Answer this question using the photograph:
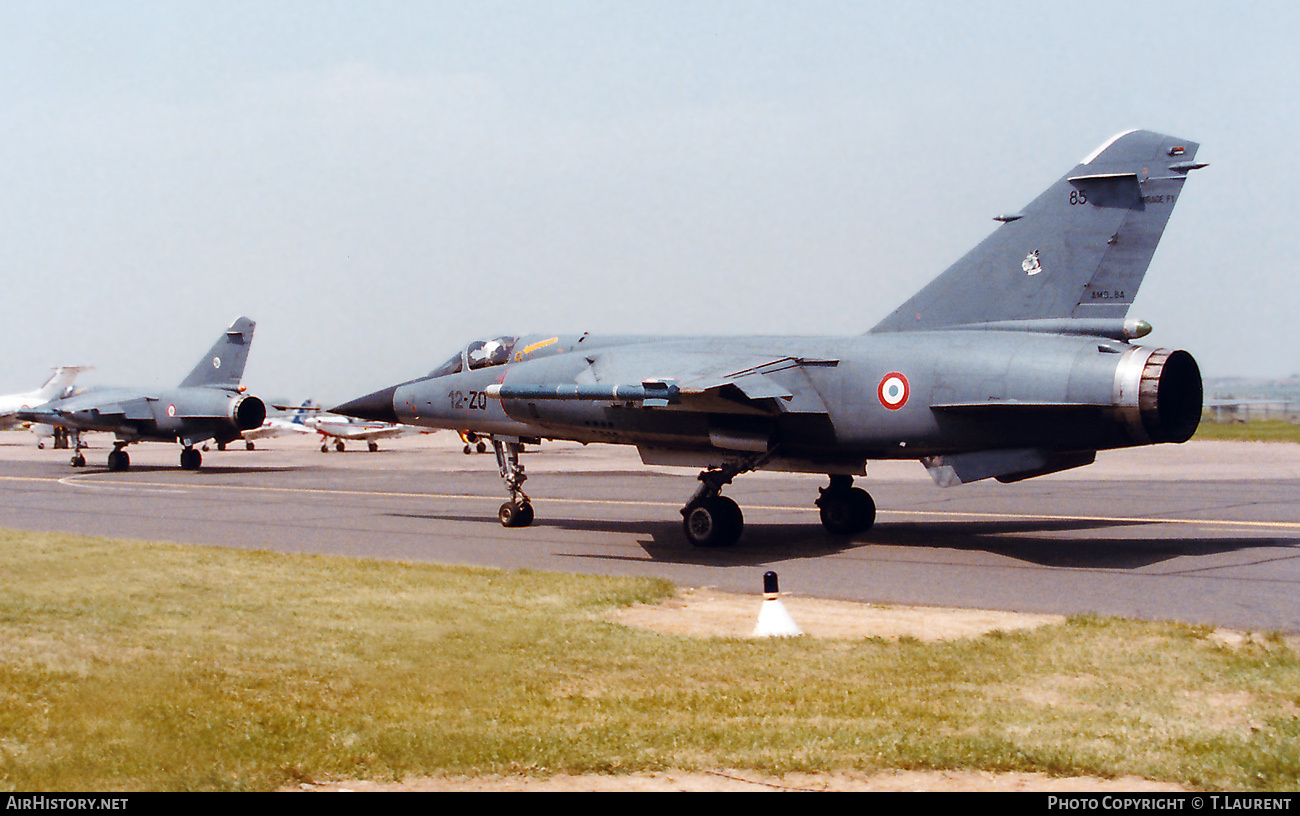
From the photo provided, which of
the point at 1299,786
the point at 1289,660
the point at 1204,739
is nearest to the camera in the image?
the point at 1299,786

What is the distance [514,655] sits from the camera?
8.74 meters

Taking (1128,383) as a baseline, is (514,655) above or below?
below

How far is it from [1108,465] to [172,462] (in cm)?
3357

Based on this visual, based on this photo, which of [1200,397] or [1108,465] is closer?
[1200,397]

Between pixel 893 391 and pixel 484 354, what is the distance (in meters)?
7.45

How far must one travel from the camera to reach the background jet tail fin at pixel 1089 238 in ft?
47.8

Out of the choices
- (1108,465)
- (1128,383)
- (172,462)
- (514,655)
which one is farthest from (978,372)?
(172,462)

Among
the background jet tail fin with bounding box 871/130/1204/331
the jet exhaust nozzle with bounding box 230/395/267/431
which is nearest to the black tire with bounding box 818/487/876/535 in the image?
the background jet tail fin with bounding box 871/130/1204/331

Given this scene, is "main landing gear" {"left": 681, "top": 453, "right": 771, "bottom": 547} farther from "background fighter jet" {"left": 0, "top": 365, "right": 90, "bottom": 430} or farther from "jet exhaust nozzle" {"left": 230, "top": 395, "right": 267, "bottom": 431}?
"background fighter jet" {"left": 0, "top": 365, "right": 90, "bottom": 430}

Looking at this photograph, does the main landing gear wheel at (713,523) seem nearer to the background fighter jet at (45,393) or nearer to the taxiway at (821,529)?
the taxiway at (821,529)

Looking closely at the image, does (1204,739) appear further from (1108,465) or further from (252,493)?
(1108,465)

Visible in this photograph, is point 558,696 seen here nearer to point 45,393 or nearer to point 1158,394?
point 1158,394

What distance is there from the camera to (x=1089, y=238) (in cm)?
1479

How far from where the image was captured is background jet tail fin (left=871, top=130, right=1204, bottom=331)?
14570mm
